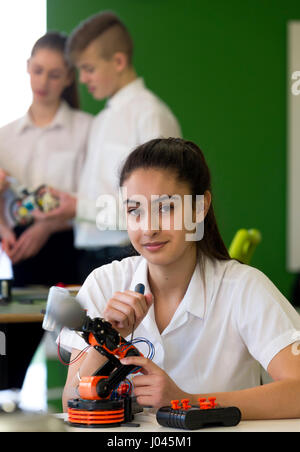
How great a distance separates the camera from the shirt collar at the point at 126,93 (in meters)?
3.20

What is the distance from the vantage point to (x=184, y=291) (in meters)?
1.15

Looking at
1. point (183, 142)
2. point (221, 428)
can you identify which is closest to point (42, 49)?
point (183, 142)

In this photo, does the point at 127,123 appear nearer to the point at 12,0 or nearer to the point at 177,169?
the point at 12,0

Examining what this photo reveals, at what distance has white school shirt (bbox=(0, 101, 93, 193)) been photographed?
322 centimetres

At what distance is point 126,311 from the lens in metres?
0.92

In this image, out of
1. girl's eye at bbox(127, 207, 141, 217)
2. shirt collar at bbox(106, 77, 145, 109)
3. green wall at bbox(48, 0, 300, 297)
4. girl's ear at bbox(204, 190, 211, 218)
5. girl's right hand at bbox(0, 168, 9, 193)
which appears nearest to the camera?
girl's eye at bbox(127, 207, 141, 217)

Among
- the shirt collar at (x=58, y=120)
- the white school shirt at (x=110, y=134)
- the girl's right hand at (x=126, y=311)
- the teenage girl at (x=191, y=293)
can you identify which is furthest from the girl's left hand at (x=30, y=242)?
the girl's right hand at (x=126, y=311)

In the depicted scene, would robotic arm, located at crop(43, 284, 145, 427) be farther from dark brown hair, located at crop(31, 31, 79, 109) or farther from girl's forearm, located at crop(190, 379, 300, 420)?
dark brown hair, located at crop(31, 31, 79, 109)

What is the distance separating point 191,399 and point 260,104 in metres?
2.76

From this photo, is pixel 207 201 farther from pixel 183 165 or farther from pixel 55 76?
pixel 55 76

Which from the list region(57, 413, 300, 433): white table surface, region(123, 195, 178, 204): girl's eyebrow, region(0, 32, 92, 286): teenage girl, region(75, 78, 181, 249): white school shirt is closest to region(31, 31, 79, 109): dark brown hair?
region(0, 32, 92, 286): teenage girl

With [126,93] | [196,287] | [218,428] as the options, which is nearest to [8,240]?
[126,93]

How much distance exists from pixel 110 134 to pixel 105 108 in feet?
0.65

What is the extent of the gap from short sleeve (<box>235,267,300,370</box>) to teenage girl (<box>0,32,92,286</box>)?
204 cm
